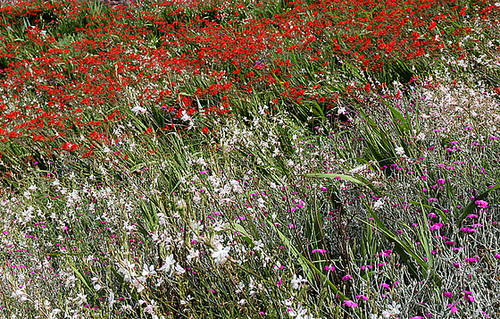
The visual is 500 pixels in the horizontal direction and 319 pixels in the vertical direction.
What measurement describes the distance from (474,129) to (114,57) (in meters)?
5.47

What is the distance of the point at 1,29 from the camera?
8766mm

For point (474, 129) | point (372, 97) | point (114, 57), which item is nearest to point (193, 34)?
point (114, 57)

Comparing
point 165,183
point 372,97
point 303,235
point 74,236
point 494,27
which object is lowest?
point 74,236

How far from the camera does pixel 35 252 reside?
2594 millimetres

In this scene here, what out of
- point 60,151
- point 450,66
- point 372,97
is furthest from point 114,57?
point 450,66

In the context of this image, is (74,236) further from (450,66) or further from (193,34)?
(193,34)

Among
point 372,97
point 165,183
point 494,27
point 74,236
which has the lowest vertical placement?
point 74,236

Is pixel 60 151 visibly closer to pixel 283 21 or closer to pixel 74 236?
pixel 74 236

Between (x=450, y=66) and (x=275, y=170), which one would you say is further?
(x=450, y=66)

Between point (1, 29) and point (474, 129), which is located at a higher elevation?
point (474, 129)

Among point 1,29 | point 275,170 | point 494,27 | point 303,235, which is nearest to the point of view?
point 303,235

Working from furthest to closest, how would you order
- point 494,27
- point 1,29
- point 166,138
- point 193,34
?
point 1,29 → point 193,34 → point 494,27 → point 166,138

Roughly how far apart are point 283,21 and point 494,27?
3.15 meters

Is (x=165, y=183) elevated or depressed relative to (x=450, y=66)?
depressed
